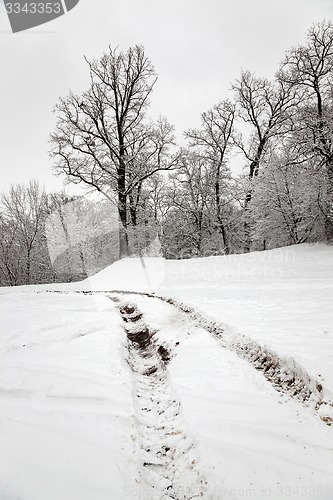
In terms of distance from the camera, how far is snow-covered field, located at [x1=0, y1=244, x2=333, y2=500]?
1.86 m

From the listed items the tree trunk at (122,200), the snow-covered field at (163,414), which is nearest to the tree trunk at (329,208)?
the snow-covered field at (163,414)

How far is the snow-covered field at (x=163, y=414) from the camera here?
1.86 metres

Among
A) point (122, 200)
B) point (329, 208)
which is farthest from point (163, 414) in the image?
point (122, 200)

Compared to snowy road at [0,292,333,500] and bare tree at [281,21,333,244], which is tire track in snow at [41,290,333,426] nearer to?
snowy road at [0,292,333,500]

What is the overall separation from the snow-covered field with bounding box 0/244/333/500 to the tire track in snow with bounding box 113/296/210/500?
11mm

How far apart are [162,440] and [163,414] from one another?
0.39m

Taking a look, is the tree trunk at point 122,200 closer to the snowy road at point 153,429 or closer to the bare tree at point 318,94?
the bare tree at point 318,94

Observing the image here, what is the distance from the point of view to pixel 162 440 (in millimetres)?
2486

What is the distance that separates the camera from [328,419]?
237 cm

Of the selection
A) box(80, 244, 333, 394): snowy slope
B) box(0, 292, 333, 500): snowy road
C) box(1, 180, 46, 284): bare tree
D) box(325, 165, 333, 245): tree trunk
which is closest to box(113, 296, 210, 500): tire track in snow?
box(0, 292, 333, 500): snowy road

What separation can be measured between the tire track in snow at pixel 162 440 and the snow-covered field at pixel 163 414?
11 mm

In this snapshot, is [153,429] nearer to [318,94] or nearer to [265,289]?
[265,289]

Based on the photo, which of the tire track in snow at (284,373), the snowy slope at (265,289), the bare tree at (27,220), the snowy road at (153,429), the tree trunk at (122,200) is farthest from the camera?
the bare tree at (27,220)

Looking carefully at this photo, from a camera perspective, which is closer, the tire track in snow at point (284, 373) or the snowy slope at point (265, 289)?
the tire track in snow at point (284, 373)
